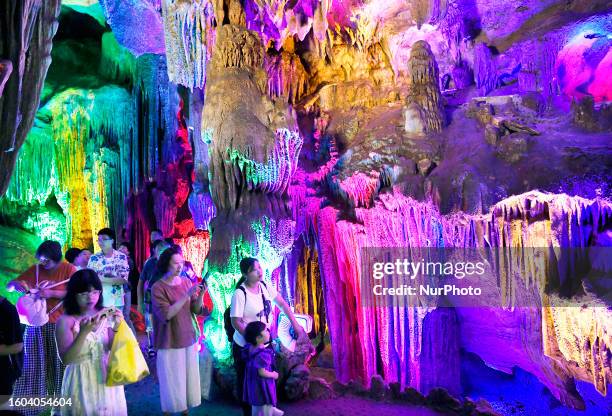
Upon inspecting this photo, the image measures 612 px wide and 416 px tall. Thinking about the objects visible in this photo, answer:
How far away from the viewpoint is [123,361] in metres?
2.96

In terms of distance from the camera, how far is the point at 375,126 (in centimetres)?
645

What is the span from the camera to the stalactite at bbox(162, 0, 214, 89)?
5.78 meters

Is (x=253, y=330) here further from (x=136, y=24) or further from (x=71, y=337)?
(x=136, y=24)

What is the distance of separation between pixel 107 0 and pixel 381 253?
5379 mm

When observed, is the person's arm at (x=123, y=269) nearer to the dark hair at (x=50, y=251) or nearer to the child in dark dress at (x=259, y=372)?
the dark hair at (x=50, y=251)

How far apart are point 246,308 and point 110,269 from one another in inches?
78.4

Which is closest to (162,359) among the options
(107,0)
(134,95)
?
(107,0)

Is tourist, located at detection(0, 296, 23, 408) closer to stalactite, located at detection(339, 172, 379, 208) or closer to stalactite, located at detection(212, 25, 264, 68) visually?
stalactite, located at detection(212, 25, 264, 68)

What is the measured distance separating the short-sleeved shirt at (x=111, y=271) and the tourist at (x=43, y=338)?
2.94ft

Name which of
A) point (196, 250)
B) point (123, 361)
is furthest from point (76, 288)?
point (196, 250)

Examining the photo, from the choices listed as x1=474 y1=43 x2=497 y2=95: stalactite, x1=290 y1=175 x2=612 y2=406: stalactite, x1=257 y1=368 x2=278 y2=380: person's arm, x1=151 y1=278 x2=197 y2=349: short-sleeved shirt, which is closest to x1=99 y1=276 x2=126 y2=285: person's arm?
x1=151 y1=278 x2=197 y2=349: short-sleeved shirt

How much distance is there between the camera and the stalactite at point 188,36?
5.78m

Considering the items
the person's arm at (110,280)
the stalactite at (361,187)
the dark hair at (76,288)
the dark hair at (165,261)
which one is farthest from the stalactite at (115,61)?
the dark hair at (76,288)

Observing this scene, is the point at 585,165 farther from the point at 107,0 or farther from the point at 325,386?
the point at 107,0
